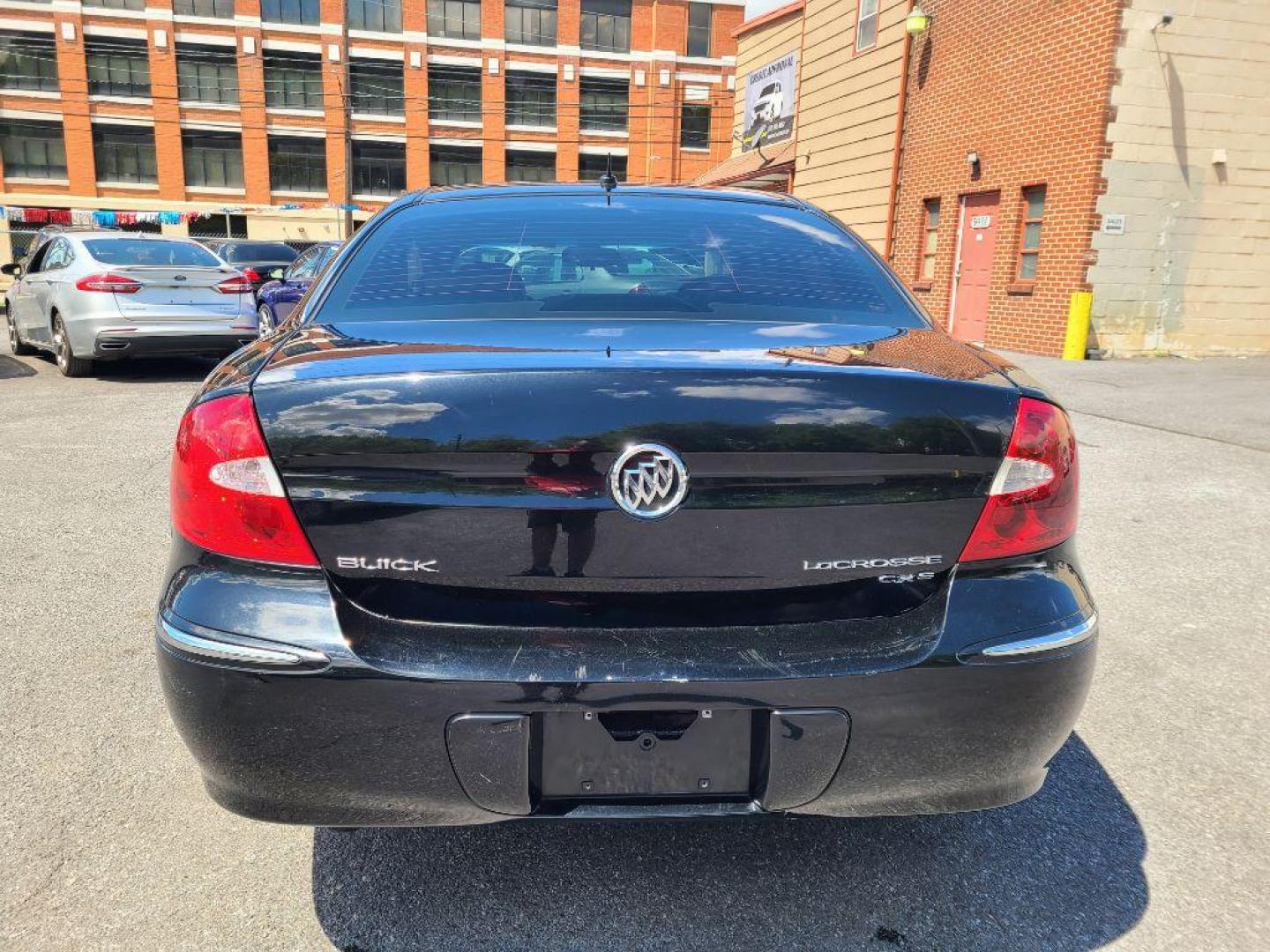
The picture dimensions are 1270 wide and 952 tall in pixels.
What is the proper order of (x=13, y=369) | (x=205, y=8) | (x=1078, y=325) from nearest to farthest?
1. (x=13, y=369)
2. (x=1078, y=325)
3. (x=205, y=8)

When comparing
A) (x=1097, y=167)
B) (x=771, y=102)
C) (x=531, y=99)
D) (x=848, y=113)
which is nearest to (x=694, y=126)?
(x=531, y=99)

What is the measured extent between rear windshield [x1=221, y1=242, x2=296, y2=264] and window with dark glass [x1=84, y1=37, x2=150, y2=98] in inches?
1182

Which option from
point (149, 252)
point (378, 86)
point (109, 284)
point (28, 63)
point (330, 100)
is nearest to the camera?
point (109, 284)

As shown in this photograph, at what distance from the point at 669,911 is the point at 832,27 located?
20.8 m

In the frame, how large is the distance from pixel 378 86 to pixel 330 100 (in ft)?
8.40

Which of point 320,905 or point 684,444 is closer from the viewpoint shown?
point 684,444

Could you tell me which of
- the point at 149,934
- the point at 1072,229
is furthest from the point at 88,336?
the point at 1072,229

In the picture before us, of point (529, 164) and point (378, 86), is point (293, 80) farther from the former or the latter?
point (529, 164)

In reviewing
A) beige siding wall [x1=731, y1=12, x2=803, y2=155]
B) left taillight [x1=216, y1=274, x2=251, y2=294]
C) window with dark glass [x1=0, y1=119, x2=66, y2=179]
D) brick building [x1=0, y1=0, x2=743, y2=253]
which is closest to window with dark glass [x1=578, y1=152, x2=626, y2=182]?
brick building [x1=0, y1=0, x2=743, y2=253]

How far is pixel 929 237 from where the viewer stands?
1708cm

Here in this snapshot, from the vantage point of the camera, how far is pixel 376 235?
265cm

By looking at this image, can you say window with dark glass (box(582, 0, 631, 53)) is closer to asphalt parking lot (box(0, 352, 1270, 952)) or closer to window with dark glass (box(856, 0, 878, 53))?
window with dark glass (box(856, 0, 878, 53))

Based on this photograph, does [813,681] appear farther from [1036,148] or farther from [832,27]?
[832,27]

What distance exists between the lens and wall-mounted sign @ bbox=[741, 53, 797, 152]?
22.6 m
